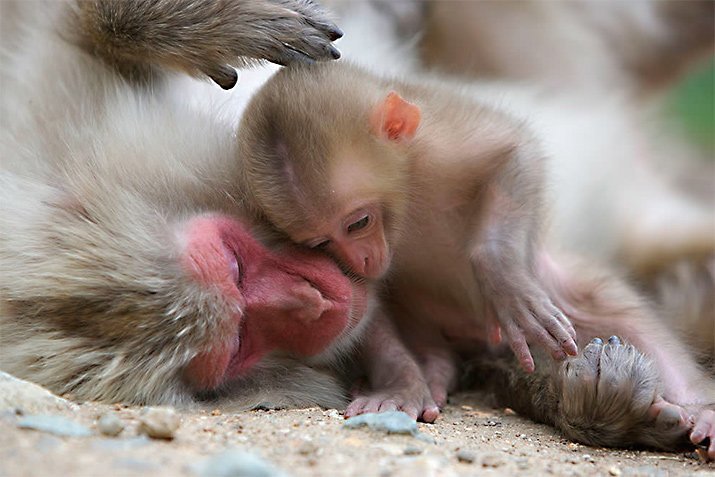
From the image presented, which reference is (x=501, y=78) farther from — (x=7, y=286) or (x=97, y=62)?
(x=7, y=286)

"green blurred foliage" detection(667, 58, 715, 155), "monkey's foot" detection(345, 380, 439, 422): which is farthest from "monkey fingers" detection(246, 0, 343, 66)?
"green blurred foliage" detection(667, 58, 715, 155)

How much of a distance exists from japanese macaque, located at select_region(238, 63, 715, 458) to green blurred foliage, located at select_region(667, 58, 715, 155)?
7.49 feet

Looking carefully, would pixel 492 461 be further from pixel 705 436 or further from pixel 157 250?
pixel 157 250

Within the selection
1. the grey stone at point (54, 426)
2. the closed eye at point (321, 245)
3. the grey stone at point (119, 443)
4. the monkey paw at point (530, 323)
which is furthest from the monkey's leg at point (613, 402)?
the grey stone at point (54, 426)

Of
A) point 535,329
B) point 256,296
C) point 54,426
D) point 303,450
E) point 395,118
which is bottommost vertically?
point 54,426

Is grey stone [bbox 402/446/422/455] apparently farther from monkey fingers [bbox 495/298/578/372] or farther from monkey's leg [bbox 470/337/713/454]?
monkey's leg [bbox 470/337/713/454]

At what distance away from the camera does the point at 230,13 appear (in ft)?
10.3

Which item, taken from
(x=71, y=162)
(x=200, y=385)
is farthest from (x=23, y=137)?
(x=200, y=385)

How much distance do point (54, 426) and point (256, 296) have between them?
0.86 metres

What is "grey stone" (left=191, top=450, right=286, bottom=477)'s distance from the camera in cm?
191

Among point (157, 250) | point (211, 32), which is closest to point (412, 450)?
point (157, 250)

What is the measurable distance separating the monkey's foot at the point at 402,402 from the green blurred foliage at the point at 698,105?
117 inches

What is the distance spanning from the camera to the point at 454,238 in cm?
342

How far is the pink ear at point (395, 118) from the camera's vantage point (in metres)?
2.96
